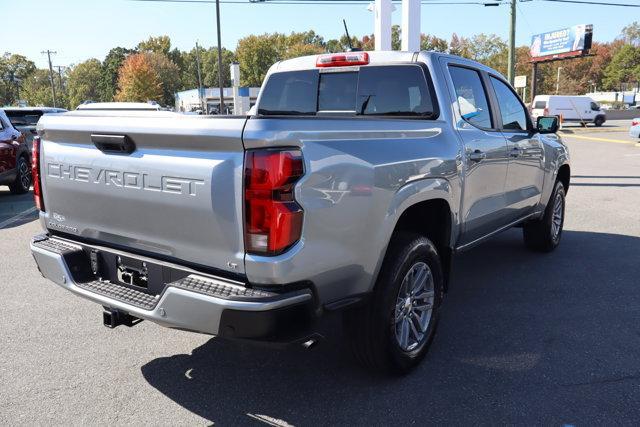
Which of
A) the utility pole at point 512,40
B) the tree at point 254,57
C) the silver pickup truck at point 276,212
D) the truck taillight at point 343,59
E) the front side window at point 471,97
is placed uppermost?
the tree at point 254,57

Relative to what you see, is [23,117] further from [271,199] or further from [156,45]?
[156,45]

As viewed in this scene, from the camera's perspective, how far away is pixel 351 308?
301 cm

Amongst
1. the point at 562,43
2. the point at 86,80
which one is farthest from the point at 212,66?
the point at 562,43

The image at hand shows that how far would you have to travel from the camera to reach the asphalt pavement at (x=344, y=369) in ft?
9.95

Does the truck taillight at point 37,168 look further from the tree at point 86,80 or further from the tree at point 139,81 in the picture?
the tree at point 86,80

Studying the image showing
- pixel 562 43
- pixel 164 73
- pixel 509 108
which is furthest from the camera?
pixel 164 73

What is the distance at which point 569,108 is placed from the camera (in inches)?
1459

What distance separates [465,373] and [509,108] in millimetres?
2762

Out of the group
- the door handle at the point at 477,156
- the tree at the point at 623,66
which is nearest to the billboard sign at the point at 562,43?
the door handle at the point at 477,156

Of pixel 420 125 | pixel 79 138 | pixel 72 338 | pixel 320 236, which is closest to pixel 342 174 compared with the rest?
pixel 320 236

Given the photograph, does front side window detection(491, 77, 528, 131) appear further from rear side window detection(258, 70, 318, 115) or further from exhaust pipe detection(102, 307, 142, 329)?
exhaust pipe detection(102, 307, 142, 329)

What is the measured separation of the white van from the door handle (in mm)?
34592

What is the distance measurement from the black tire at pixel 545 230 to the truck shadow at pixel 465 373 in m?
1.30

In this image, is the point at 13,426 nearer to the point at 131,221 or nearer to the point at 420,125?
the point at 131,221
